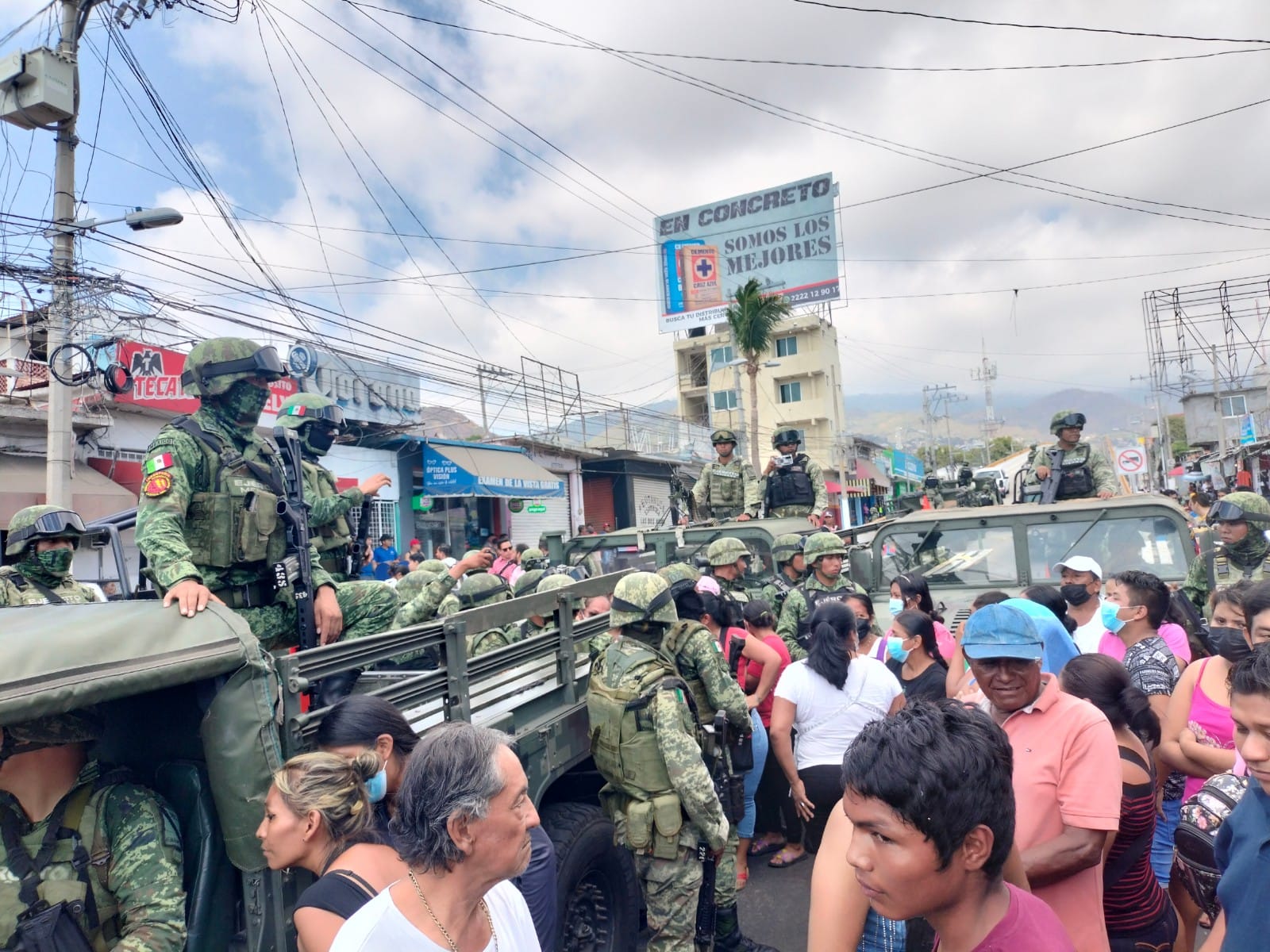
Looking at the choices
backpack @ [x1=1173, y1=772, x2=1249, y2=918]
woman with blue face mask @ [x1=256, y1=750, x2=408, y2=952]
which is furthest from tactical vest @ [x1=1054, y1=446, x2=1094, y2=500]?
woman with blue face mask @ [x1=256, y1=750, x2=408, y2=952]

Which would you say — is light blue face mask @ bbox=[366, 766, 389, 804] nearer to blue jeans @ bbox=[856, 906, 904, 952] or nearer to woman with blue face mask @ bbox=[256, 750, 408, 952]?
woman with blue face mask @ bbox=[256, 750, 408, 952]

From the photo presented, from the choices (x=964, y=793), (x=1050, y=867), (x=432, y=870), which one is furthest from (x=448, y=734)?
(x=1050, y=867)

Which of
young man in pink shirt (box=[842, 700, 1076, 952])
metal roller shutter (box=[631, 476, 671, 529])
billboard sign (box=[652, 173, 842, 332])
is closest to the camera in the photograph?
young man in pink shirt (box=[842, 700, 1076, 952])

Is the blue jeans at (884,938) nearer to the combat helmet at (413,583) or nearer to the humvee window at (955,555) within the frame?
the combat helmet at (413,583)

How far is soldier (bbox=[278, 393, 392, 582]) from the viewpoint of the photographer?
357 cm

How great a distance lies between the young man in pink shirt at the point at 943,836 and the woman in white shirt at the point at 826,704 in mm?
2362

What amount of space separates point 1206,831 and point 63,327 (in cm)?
999

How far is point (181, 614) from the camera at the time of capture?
197cm

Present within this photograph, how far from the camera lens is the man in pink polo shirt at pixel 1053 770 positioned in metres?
1.96

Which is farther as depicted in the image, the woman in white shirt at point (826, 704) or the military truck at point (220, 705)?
the woman in white shirt at point (826, 704)

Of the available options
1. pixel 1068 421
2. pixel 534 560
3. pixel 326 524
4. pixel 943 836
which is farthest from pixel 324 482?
pixel 1068 421

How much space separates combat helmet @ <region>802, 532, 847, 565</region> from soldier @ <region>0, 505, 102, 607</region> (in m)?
4.46

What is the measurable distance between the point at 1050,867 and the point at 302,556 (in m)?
2.55

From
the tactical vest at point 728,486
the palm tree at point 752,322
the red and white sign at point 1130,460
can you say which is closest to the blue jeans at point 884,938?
the tactical vest at point 728,486
